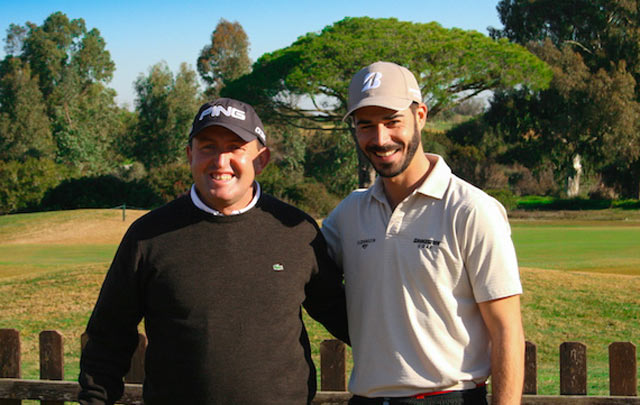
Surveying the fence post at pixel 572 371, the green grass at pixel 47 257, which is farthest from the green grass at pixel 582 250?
the fence post at pixel 572 371

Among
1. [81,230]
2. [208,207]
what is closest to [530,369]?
[208,207]

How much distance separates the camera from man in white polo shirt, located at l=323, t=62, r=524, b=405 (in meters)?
2.50

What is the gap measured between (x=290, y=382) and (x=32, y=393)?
1653 millimetres

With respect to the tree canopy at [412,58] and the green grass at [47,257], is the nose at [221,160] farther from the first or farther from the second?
the tree canopy at [412,58]

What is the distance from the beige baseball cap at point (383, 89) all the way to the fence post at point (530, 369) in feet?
4.37

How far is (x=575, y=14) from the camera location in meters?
50.4

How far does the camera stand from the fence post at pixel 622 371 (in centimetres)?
318

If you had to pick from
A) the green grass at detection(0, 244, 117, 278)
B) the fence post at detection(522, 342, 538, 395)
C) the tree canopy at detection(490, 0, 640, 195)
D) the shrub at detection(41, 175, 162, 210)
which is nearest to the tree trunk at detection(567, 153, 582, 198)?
the tree canopy at detection(490, 0, 640, 195)

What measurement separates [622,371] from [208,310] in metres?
2.00

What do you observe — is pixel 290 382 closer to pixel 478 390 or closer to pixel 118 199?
pixel 478 390

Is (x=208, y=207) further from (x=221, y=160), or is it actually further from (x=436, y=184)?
(x=436, y=184)

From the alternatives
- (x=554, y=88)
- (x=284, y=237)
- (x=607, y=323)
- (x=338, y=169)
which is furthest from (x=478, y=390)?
(x=338, y=169)

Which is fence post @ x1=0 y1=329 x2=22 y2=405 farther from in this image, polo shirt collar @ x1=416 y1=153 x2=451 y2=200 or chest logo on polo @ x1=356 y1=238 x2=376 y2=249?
polo shirt collar @ x1=416 y1=153 x2=451 y2=200

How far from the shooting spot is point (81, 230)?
27812mm
